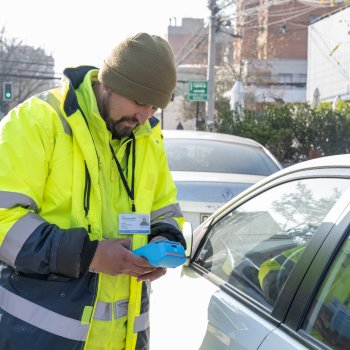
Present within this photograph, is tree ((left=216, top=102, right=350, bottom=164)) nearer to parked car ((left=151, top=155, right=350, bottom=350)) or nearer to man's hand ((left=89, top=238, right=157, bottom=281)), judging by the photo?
parked car ((left=151, top=155, right=350, bottom=350))

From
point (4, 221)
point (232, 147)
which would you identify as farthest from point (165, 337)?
point (232, 147)

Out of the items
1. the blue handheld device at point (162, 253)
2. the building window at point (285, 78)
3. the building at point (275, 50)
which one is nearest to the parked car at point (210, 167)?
the blue handheld device at point (162, 253)

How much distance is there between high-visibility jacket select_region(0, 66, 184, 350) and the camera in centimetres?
200

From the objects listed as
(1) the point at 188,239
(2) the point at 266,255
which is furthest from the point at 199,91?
(2) the point at 266,255

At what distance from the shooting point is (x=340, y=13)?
23.5 meters

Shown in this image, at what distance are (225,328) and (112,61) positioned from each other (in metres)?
0.97

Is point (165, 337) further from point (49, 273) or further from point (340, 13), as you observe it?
point (340, 13)

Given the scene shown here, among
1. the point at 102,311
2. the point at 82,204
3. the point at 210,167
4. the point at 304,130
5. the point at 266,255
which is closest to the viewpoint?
the point at 82,204

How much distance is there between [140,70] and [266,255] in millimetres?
834

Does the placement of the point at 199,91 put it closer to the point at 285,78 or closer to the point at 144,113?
the point at 144,113

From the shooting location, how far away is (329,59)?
1053 inches

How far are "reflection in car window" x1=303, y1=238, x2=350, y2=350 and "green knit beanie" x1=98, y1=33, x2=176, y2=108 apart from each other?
822mm

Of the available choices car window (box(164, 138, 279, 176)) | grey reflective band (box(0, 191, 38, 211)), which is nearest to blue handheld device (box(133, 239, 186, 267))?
grey reflective band (box(0, 191, 38, 211))

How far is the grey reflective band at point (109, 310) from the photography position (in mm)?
2209
